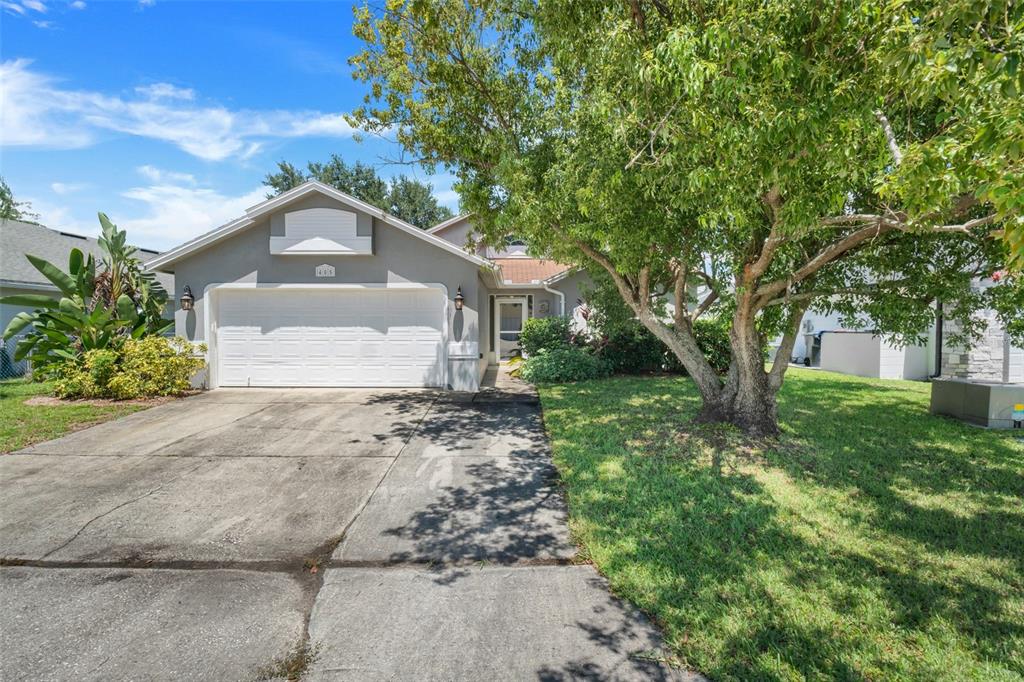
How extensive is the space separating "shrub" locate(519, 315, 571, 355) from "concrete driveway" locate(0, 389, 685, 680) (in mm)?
7353

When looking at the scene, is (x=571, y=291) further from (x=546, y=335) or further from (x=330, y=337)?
(x=330, y=337)

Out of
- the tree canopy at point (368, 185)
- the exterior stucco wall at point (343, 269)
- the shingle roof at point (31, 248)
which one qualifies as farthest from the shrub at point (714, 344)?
the tree canopy at point (368, 185)

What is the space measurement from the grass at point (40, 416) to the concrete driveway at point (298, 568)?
672mm

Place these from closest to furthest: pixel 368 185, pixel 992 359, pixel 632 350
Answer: pixel 992 359 → pixel 632 350 → pixel 368 185

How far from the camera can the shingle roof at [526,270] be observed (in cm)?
1725

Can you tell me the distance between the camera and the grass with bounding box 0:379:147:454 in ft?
22.1

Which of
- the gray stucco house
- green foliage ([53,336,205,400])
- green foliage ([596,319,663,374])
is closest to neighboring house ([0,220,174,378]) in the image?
green foliage ([53,336,205,400])

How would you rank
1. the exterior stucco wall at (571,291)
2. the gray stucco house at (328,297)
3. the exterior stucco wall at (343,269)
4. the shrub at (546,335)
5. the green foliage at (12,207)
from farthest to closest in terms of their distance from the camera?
the green foliage at (12,207), the exterior stucco wall at (571,291), the shrub at (546,335), the exterior stucco wall at (343,269), the gray stucco house at (328,297)

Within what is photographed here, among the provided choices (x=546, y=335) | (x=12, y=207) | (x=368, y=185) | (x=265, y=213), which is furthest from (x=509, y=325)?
(x=12, y=207)

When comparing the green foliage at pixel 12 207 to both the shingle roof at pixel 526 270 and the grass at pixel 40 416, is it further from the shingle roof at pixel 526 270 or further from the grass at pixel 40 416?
the shingle roof at pixel 526 270

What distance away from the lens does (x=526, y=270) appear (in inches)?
743

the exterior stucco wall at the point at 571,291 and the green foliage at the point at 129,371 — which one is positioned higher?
the exterior stucco wall at the point at 571,291

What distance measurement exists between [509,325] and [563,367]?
514cm

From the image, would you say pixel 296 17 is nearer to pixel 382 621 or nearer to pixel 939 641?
pixel 382 621
